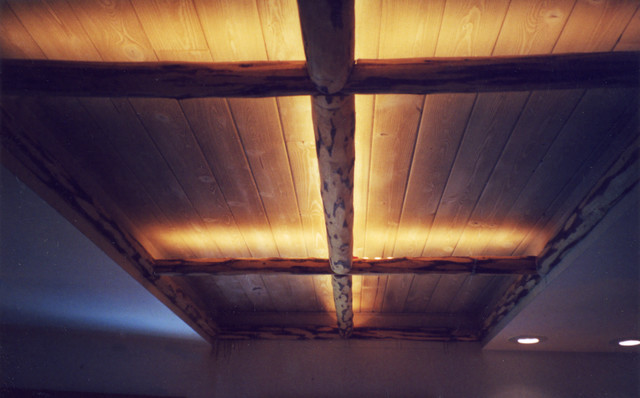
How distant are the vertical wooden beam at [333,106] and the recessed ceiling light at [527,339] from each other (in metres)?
2.36

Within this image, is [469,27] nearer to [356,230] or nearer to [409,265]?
[356,230]

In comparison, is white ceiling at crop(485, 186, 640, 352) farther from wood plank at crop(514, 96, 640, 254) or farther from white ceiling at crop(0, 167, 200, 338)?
white ceiling at crop(0, 167, 200, 338)

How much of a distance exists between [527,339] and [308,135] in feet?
10.7

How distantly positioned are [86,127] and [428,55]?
1.75 meters

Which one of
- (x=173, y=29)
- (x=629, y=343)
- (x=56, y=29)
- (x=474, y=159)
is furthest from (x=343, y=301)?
(x=629, y=343)

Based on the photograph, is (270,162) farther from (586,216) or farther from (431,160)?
(586,216)

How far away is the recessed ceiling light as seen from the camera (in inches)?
148

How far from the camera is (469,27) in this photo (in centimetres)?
154

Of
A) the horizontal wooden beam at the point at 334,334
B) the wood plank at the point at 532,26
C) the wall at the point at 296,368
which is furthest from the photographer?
the horizontal wooden beam at the point at 334,334

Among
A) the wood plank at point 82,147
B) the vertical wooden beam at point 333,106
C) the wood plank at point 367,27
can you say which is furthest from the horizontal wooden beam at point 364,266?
the wood plank at point 367,27

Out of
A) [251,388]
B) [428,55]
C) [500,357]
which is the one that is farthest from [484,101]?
[251,388]

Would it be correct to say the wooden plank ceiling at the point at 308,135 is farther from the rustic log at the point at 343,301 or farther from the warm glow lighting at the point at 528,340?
the warm glow lighting at the point at 528,340

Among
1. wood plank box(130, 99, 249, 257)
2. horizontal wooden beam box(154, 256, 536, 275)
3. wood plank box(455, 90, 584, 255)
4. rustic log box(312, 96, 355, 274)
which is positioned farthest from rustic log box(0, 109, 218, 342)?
wood plank box(455, 90, 584, 255)

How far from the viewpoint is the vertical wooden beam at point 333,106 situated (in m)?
1.21
